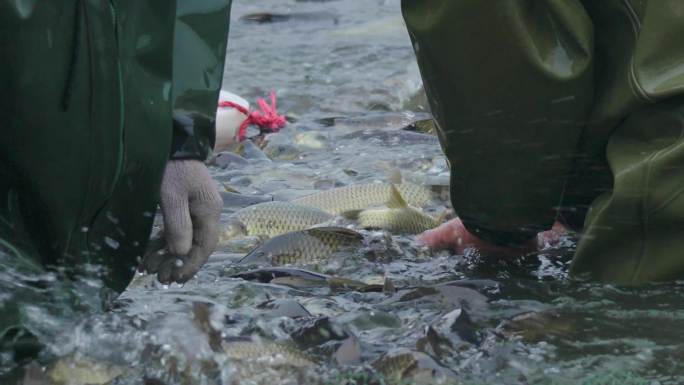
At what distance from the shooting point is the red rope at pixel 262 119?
7.07 metres

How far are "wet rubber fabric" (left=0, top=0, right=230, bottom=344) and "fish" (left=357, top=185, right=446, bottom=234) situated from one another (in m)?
1.56

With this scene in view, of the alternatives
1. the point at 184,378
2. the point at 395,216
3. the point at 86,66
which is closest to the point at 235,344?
the point at 184,378

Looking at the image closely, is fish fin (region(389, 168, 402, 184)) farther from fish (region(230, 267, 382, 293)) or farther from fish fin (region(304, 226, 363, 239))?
fish (region(230, 267, 382, 293))

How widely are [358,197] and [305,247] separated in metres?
0.90

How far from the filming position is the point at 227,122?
6.94 meters

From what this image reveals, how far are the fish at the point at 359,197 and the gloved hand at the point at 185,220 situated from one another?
5.39ft

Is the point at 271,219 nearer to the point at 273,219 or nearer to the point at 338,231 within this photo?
the point at 273,219

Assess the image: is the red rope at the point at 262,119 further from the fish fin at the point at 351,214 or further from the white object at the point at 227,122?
the fish fin at the point at 351,214

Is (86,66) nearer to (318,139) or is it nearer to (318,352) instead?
(318,352)

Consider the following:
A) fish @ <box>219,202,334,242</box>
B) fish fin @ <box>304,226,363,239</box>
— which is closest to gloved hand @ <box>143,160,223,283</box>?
fish fin @ <box>304,226,363,239</box>

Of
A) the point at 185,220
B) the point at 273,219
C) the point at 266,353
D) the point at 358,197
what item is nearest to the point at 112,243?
the point at 185,220

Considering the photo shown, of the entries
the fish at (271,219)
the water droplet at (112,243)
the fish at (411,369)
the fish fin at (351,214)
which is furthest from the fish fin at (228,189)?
the fish at (411,369)

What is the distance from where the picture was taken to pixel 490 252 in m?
4.14

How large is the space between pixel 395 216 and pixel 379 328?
4.54 feet
